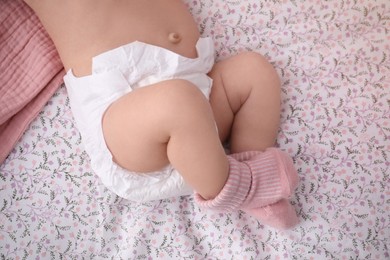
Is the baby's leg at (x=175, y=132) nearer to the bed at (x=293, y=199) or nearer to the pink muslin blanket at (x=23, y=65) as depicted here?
the bed at (x=293, y=199)

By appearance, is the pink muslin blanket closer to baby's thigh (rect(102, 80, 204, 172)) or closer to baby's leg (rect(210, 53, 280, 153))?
baby's thigh (rect(102, 80, 204, 172))

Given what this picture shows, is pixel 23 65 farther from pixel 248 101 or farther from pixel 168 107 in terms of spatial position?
pixel 248 101

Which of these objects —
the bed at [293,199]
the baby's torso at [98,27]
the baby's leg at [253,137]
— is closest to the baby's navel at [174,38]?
the baby's torso at [98,27]

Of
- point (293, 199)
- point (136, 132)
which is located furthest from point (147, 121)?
point (293, 199)

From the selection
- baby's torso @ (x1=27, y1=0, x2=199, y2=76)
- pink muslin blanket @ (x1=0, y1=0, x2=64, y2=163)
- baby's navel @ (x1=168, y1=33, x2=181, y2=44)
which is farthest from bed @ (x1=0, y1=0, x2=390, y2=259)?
baby's navel @ (x1=168, y1=33, x2=181, y2=44)

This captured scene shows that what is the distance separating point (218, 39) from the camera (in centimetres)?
126

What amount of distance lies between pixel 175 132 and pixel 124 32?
327mm

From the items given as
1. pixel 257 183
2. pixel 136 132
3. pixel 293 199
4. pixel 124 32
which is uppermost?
pixel 124 32

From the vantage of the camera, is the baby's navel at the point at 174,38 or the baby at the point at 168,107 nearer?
the baby at the point at 168,107

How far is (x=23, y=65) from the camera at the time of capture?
117 centimetres

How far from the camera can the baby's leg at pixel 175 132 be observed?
90cm

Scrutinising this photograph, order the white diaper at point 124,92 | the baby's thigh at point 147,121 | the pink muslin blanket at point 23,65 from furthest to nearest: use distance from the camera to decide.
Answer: the pink muslin blanket at point 23,65 → the white diaper at point 124,92 → the baby's thigh at point 147,121

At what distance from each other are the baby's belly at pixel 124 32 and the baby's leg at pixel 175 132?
18 centimetres

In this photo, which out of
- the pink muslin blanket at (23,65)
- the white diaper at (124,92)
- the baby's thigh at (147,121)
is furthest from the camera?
the pink muslin blanket at (23,65)
